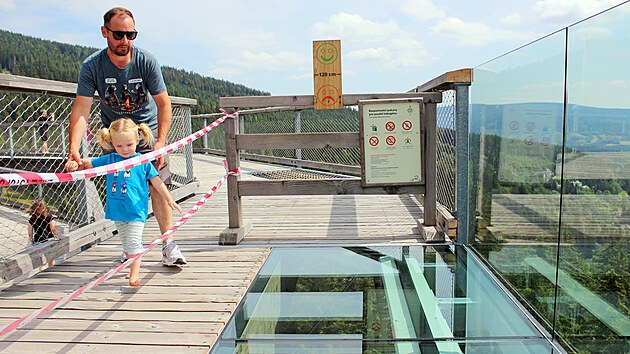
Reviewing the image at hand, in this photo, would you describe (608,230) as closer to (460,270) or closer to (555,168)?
(555,168)

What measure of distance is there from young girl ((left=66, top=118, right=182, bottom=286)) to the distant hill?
1103 inches

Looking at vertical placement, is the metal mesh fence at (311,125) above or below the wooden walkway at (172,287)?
above

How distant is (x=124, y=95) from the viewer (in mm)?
3221

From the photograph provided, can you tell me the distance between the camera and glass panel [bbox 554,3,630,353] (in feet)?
5.39

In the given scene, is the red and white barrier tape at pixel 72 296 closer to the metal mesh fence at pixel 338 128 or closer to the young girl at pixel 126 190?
the young girl at pixel 126 190

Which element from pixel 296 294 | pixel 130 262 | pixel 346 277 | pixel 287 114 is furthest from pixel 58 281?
pixel 287 114

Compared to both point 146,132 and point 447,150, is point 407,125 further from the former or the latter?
point 146,132

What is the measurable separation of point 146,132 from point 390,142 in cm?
184

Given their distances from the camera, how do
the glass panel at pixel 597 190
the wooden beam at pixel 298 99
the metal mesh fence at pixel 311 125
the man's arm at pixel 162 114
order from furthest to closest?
1. the metal mesh fence at pixel 311 125
2. the wooden beam at pixel 298 99
3. the man's arm at pixel 162 114
4. the glass panel at pixel 597 190

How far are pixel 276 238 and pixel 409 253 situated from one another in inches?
44.6

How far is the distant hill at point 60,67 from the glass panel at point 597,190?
29.4 metres

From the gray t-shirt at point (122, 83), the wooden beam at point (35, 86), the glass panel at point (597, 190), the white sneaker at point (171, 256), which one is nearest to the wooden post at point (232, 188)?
the white sneaker at point (171, 256)

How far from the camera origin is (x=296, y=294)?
311 cm

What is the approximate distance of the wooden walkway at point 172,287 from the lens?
7.69 ft
